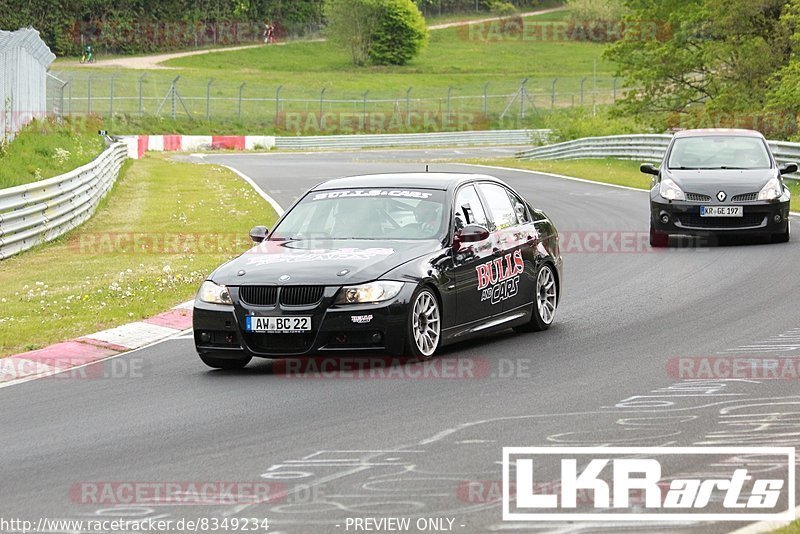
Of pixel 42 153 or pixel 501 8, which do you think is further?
pixel 501 8

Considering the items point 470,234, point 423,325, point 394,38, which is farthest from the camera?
point 394,38

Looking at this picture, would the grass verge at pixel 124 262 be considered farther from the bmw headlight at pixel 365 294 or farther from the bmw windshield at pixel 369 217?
the bmw headlight at pixel 365 294

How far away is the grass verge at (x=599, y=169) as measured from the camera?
32.9 m

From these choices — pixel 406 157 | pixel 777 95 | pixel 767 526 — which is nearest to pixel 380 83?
pixel 406 157

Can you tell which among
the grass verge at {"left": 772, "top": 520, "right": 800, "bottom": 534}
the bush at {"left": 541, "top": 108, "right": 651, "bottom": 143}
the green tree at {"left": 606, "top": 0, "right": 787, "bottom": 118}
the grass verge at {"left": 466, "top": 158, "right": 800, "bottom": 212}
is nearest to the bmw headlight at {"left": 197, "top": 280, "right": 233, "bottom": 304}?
the grass verge at {"left": 772, "top": 520, "right": 800, "bottom": 534}

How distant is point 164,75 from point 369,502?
8646 cm

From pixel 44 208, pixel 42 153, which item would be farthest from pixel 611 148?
pixel 44 208

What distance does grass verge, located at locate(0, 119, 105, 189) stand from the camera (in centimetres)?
2422

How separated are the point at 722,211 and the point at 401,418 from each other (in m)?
11.1

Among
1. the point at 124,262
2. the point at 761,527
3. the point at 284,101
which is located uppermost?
the point at 284,101

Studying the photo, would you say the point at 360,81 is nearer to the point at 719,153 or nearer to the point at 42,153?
the point at 42,153

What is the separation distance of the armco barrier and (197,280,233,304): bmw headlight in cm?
5061

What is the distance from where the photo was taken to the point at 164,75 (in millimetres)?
90188

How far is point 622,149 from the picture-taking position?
134 feet
